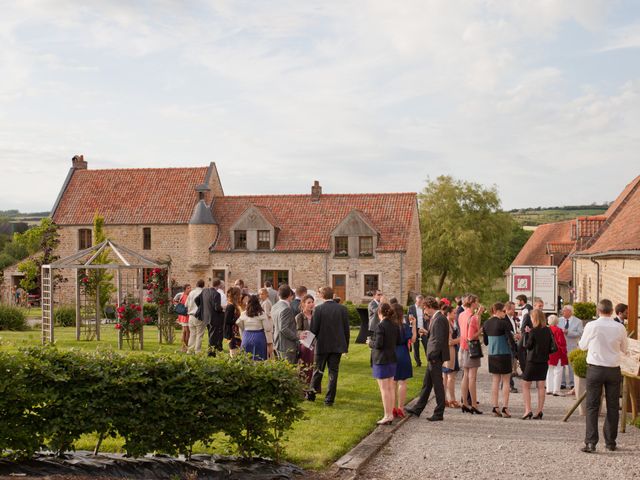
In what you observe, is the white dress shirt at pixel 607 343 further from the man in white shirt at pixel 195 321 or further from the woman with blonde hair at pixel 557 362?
the man in white shirt at pixel 195 321

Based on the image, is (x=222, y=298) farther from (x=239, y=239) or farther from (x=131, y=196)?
(x=131, y=196)

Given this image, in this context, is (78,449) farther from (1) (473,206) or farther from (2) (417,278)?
(1) (473,206)

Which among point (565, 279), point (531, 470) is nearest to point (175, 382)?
point (531, 470)

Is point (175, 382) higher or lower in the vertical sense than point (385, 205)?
lower

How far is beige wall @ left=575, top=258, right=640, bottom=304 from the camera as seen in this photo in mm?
17797

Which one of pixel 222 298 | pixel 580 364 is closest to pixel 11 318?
pixel 222 298

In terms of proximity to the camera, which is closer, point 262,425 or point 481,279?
point 262,425

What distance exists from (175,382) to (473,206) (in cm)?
5188

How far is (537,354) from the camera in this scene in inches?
480

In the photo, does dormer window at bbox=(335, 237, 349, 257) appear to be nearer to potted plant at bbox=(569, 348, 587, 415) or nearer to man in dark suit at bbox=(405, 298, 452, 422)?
potted plant at bbox=(569, 348, 587, 415)

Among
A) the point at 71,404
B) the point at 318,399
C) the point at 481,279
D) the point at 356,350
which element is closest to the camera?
the point at 71,404

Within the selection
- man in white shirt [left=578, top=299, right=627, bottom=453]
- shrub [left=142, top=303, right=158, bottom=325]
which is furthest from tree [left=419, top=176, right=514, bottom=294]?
man in white shirt [left=578, top=299, right=627, bottom=453]

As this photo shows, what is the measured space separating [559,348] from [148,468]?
29.6ft

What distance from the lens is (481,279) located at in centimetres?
5588
